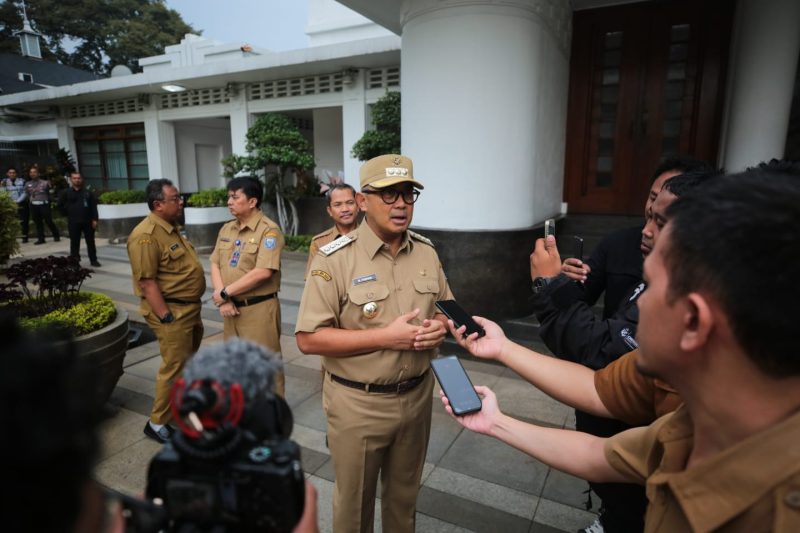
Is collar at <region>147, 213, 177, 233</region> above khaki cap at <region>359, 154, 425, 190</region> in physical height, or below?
below

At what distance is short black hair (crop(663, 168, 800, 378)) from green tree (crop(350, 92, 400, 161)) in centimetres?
746

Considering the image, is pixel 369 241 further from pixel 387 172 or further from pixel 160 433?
pixel 160 433

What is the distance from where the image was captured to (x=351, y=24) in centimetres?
1083

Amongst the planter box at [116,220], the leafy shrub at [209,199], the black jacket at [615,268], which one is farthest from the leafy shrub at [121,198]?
the black jacket at [615,268]

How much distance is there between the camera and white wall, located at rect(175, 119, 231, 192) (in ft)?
43.5

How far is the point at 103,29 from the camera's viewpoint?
95.6ft

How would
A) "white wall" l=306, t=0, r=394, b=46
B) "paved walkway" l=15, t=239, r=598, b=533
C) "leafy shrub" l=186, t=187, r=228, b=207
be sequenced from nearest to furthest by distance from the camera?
"paved walkway" l=15, t=239, r=598, b=533, "leafy shrub" l=186, t=187, r=228, b=207, "white wall" l=306, t=0, r=394, b=46

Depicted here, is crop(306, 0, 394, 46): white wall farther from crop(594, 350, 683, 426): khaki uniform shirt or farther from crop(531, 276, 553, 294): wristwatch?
crop(594, 350, 683, 426): khaki uniform shirt

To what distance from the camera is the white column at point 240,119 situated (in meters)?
10.6

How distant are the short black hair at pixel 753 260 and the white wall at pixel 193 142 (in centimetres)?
1381

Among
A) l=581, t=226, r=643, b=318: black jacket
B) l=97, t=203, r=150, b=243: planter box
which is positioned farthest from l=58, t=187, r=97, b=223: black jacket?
l=581, t=226, r=643, b=318: black jacket

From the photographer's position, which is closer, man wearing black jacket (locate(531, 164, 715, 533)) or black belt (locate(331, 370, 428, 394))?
man wearing black jacket (locate(531, 164, 715, 533))

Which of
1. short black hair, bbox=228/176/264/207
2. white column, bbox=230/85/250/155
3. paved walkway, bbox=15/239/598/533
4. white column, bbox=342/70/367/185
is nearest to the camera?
paved walkway, bbox=15/239/598/533

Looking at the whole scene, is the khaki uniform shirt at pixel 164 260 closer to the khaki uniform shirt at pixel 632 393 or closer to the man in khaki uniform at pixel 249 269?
the man in khaki uniform at pixel 249 269
